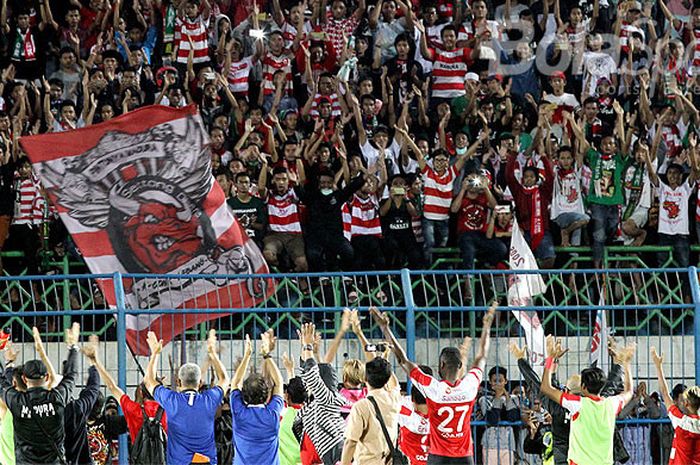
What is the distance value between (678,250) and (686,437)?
6.44 meters

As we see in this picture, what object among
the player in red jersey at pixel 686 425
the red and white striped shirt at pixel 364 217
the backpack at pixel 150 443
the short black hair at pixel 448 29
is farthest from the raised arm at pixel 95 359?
the short black hair at pixel 448 29

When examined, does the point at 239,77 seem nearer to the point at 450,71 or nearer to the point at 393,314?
the point at 450,71

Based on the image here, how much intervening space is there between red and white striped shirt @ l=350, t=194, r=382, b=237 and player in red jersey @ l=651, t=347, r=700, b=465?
6.47m

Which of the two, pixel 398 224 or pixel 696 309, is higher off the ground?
pixel 696 309

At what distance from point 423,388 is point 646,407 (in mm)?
3881

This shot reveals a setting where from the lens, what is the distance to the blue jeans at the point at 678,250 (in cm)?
1895

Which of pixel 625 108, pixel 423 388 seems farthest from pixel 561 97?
pixel 423 388

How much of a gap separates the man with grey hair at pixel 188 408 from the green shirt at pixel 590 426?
2.72 m

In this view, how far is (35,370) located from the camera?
12.2m

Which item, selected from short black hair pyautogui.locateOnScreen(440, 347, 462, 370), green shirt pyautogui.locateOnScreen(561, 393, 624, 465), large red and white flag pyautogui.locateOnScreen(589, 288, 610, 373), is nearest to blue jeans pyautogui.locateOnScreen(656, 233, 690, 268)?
large red and white flag pyautogui.locateOnScreen(589, 288, 610, 373)

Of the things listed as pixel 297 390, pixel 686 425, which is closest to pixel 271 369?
pixel 297 390

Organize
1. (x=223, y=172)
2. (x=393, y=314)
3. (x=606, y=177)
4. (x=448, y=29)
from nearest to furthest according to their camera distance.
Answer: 1. (x=393, y=314)
2. (x=223, y=172)
3. (x=606, y=177)
4. (x=448, y=29)

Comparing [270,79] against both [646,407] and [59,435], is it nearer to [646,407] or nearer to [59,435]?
[646,407]

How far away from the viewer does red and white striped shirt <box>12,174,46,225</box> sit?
18.7 meters
